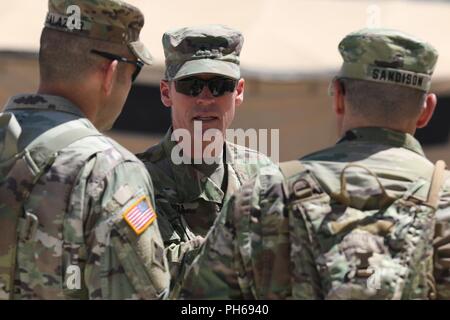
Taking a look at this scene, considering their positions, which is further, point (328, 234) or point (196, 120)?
point (196, 120)

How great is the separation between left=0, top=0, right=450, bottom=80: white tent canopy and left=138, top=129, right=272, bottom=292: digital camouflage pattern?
5521 millimetres

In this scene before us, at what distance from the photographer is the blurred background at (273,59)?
10.8 metres

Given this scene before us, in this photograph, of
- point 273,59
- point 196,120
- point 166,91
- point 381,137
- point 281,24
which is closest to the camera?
point 381,137

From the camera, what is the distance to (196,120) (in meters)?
5.02

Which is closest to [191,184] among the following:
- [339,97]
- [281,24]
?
[339,97]

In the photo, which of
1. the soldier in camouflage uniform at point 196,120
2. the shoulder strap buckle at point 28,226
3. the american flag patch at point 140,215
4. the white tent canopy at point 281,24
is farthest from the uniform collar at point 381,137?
the white tent canopy at point 281,24

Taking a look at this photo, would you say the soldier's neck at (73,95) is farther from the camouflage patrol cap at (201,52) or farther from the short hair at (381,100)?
the short hair at (381,100)

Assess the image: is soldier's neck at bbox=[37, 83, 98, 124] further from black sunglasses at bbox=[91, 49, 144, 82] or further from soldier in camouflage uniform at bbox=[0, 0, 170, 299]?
black sunglasses at bbox=[91, 49, 144, 82]

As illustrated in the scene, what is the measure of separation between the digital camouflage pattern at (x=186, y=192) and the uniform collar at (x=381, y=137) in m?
1.18

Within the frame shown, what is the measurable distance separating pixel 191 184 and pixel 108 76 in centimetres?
101

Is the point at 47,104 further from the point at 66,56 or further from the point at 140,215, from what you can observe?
the point at 140,215

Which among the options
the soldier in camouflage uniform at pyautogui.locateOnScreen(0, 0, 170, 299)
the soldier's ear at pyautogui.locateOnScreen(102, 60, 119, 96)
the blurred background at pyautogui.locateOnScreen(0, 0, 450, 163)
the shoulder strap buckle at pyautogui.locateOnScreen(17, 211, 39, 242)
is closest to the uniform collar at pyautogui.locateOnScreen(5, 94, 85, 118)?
the soldier in camouflage uniform at pyautogui.locateOnScreen(0, 0, 170, 299)

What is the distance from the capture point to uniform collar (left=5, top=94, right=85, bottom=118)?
413 centimetres

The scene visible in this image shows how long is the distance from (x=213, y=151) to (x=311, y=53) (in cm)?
604
